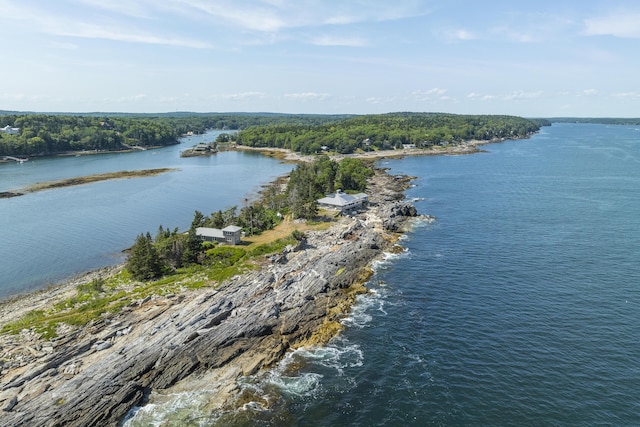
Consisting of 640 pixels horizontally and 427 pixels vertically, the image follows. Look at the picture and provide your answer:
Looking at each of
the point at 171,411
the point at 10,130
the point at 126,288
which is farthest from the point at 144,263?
the point at 10,130

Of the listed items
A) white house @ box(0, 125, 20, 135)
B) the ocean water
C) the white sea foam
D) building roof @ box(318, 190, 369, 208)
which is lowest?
the white sea foam

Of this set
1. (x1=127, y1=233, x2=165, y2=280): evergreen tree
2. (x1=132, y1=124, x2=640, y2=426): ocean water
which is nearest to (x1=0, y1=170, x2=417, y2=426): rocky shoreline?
(x1=132, y1=124, x2=640, y2=426): ocean water

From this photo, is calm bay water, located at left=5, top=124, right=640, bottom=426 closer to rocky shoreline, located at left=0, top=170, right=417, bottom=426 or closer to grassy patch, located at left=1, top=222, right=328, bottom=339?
rocky shoreline, located at left=0, top=170, right=417, bottom=426

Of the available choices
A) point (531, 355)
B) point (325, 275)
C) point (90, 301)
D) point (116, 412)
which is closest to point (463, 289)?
point (531, 355)

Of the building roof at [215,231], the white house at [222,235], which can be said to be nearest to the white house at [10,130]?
the building roof at [215,231]

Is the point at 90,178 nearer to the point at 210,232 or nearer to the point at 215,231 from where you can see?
the point at 210,232

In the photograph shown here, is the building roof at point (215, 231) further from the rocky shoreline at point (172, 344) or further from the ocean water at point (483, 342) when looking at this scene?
the ocean water at point (483, 342)

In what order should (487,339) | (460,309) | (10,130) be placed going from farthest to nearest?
(10,130) → (460,309) → (487,339)
